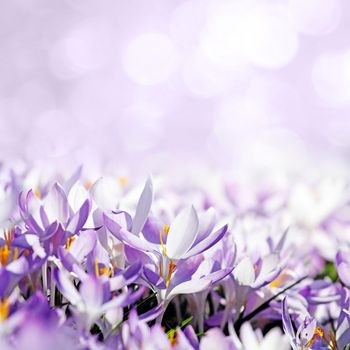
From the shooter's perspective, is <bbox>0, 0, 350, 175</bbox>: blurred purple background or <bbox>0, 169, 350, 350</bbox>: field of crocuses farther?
<bbox>0, 0, 350, 175</bbox>: blurred purple background

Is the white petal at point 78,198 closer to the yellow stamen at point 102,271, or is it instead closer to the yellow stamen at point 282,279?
the yellow stamen at point 102,271

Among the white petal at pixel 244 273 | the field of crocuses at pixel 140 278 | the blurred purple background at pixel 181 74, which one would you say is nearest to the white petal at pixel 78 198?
the field of crocuses at pixel 140 278

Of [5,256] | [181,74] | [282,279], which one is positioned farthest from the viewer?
[181,74]

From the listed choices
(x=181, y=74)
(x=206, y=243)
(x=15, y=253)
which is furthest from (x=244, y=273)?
(x=181, y=74)

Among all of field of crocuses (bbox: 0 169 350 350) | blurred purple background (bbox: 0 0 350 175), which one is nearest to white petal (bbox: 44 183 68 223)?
field of crocuses (bbox: 0 169 350 350)

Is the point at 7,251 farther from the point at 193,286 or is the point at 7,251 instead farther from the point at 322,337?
the point at 322,337

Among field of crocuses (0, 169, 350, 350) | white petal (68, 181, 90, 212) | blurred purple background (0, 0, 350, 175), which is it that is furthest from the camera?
blurred purple background (0, 0, 350, 175)

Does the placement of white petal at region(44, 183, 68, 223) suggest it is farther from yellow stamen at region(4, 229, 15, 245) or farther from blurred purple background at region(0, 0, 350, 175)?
blurred purple background at region(0, 0, 350, 175)
